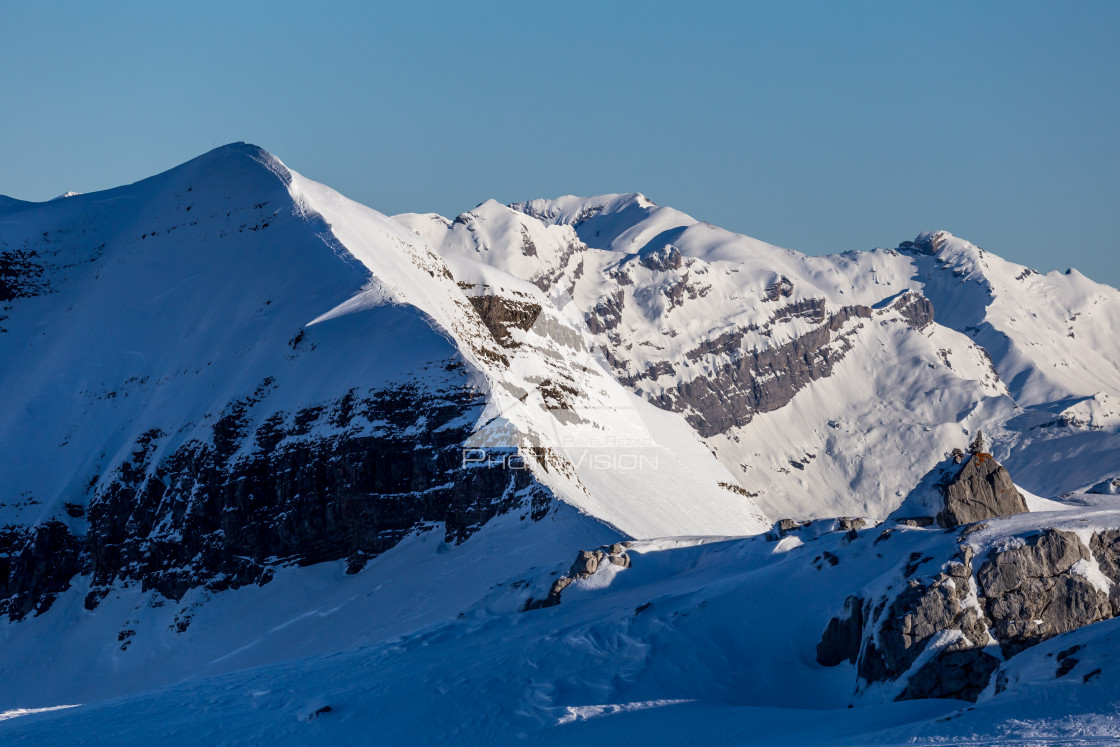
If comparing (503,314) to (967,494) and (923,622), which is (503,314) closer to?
(967,494)

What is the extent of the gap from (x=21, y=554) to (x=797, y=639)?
277ft

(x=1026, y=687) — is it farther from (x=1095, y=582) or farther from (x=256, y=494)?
(x=256, y=494)

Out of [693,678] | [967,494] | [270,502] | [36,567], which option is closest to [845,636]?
[693,678]

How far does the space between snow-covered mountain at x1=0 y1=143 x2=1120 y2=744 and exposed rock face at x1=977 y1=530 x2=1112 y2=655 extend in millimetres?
246

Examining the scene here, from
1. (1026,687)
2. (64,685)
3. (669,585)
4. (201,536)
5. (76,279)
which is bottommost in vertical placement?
(1026,687)

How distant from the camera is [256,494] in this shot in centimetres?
10381

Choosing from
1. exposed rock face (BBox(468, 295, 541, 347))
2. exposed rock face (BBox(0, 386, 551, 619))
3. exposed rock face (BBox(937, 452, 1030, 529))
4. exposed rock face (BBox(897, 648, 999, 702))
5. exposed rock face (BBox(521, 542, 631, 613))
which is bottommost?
exposed rock face (BBox(897, 648, 999, 702))

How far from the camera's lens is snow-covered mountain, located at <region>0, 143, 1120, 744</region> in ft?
137

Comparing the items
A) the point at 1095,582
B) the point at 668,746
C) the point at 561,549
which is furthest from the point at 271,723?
the point at 561,549

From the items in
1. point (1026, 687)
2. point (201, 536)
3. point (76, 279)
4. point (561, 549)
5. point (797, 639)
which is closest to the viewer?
point (1026, 687)

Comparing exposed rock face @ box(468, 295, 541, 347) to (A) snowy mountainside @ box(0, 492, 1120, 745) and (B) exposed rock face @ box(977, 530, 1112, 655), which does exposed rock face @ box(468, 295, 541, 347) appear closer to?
(A) snowy mountainside @ box(0, 492, 1120, 745)

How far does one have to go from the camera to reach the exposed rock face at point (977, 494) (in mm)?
42688

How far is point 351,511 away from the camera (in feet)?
328

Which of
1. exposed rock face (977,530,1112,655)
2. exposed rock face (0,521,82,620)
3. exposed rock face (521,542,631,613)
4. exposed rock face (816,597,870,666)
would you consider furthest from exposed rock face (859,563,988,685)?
exposed rock face (0,521,82,620)
